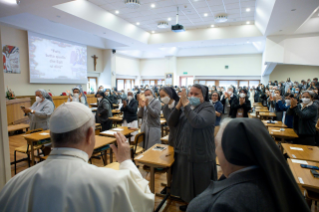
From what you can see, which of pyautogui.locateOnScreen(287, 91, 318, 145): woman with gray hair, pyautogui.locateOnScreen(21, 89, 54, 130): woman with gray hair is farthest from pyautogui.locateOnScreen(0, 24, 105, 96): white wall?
pyautogui.locateOnScreen(287, 91, 318, 145): woman with gray hair

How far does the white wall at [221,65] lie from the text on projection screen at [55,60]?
986 centimetres

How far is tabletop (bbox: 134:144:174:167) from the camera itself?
99.3 inches

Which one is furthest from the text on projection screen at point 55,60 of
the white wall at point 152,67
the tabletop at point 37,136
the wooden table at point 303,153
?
the wooden table at point 303,153

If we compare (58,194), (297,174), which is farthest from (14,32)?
(297,174)

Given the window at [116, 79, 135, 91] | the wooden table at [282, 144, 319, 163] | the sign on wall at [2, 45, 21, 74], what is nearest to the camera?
the wooden table at [282, 144, 319, 163]

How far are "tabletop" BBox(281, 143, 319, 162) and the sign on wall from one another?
11.3 m

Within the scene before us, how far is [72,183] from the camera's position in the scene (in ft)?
2.77

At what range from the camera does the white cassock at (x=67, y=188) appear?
0.83 metres

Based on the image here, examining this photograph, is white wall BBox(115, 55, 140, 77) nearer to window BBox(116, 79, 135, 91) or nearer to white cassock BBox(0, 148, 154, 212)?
window BBox(116, 79, 135, 91)

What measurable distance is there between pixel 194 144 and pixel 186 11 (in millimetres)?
7873

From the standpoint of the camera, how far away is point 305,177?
2031 millimetres

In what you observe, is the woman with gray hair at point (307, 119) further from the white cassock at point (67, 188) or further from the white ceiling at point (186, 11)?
the white ceiling at point (186, 11)

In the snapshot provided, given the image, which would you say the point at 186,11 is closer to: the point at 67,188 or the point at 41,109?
the point at 41,109

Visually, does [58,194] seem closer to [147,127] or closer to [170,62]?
[147,127]
